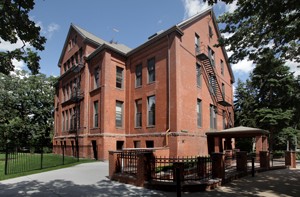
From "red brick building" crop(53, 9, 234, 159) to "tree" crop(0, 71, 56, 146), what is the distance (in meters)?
15.2

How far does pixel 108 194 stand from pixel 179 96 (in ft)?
35.8

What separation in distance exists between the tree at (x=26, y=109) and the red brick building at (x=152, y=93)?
15183mm

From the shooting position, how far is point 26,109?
137 feet

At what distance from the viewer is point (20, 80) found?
4084 cm

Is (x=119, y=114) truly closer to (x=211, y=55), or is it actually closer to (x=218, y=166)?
(x=211, y=55)

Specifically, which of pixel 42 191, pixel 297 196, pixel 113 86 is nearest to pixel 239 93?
pixel 113 86

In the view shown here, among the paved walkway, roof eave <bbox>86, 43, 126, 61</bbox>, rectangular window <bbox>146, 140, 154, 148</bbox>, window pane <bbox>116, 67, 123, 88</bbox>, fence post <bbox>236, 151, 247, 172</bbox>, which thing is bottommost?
the paved walkway

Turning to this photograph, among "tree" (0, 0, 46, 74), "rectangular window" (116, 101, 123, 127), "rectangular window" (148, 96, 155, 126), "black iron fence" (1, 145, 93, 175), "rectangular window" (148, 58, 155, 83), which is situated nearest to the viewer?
"tree" (0, 0, 46, 74)

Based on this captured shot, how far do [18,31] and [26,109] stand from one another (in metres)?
38.9

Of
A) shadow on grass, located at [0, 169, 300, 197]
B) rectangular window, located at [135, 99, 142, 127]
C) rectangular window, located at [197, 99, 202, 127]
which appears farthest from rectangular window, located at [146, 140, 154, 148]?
shadow on grass, located at [0, 169, 300, 197]

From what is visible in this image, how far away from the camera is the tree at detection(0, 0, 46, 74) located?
6441mm

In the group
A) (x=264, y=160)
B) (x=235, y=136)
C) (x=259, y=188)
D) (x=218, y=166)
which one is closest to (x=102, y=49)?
(x=235, y=136)

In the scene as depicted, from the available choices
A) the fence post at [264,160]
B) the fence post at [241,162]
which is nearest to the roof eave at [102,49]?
the fence post at [241,162]

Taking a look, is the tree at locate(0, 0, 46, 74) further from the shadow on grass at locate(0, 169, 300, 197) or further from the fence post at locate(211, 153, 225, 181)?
the fence post at locate(211, 153, 225, 181)
